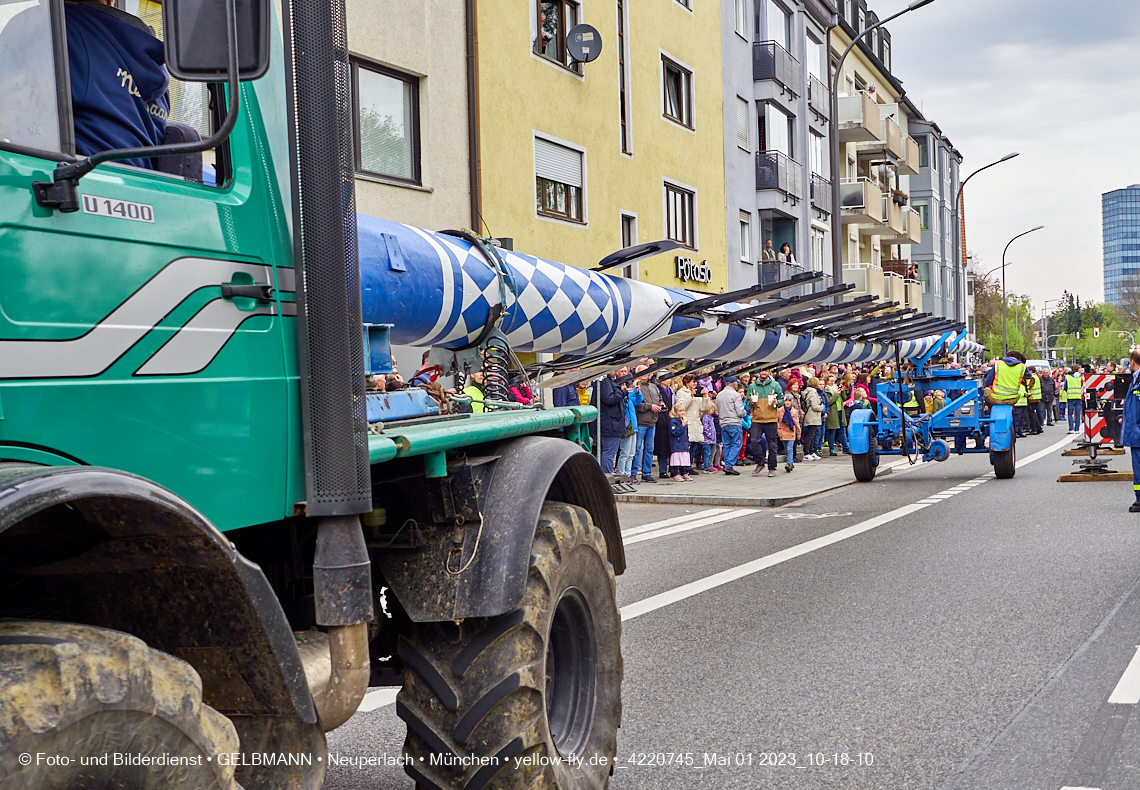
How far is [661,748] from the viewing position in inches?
189

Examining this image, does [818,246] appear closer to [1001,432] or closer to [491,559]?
[1001,432]

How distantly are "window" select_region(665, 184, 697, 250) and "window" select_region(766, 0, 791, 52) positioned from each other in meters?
8.48

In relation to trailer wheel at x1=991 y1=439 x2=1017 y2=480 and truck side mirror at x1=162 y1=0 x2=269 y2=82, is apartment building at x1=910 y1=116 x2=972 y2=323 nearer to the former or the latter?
trailer wheel at x1=991 y1=439 x2=1017 y2=480

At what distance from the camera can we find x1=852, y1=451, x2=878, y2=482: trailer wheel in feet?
60.3

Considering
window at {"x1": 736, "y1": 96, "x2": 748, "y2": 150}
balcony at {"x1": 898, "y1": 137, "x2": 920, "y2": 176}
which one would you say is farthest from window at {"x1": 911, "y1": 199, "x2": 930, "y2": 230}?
window at {"x1": 736, "y1": 96, "x2": 748, "y2": 150}

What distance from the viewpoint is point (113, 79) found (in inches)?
94.0

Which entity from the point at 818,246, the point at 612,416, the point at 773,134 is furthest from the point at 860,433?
the point at 818,246

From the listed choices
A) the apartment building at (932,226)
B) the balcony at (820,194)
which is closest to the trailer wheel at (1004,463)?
the balcony at (820,194)

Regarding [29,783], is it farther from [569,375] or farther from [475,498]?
[569,375]

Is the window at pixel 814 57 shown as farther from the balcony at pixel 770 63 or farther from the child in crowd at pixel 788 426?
the child in crowd at pixel 788 426

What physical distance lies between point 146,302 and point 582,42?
19.5 m

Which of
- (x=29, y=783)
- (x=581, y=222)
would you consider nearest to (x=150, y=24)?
(x=29, y=783)

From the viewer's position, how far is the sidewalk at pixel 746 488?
15.6 m

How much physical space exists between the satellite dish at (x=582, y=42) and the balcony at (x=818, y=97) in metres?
16.8
